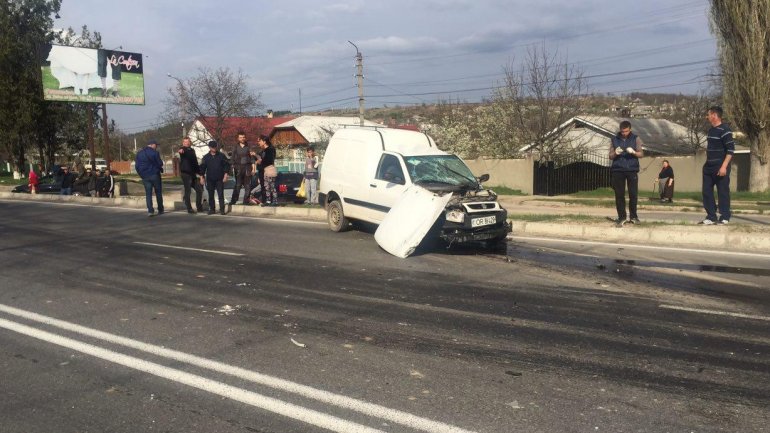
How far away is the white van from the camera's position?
9172 millimetres

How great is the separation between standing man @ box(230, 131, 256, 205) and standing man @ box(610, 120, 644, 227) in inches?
354

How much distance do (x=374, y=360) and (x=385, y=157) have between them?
6614mm

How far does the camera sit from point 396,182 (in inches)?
406

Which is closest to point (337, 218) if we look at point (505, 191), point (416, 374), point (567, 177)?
point (416, 374)

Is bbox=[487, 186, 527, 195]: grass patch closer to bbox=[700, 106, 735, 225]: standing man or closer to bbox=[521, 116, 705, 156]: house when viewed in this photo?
bbox=[521, 116, 705, 156]: house

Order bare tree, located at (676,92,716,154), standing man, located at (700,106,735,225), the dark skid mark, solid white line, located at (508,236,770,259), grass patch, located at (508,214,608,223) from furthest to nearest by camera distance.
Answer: bare tree, located at (676,92,716,154) → grass patch, located at (508,214,608,223) → standing man, located at (700,106,735,225) → solid white line, located at (508,236,770,259) → the dark skid mark

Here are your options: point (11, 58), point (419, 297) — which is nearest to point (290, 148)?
point (11, 58)

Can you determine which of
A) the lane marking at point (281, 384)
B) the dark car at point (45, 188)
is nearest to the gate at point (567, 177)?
→ the dark car at point (45, 188)

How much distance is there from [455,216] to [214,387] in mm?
5551

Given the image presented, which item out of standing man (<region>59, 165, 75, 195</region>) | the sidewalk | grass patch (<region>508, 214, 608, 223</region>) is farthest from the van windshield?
standing man (<region>59, 165, 75, 195</region>)

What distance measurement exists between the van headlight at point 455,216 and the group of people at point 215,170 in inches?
293

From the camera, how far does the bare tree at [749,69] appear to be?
22.1 meters

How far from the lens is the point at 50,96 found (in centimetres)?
3484

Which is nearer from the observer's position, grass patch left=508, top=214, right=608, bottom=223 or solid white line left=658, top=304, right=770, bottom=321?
solid white line left=658, top=304, right=770, bottom=321
